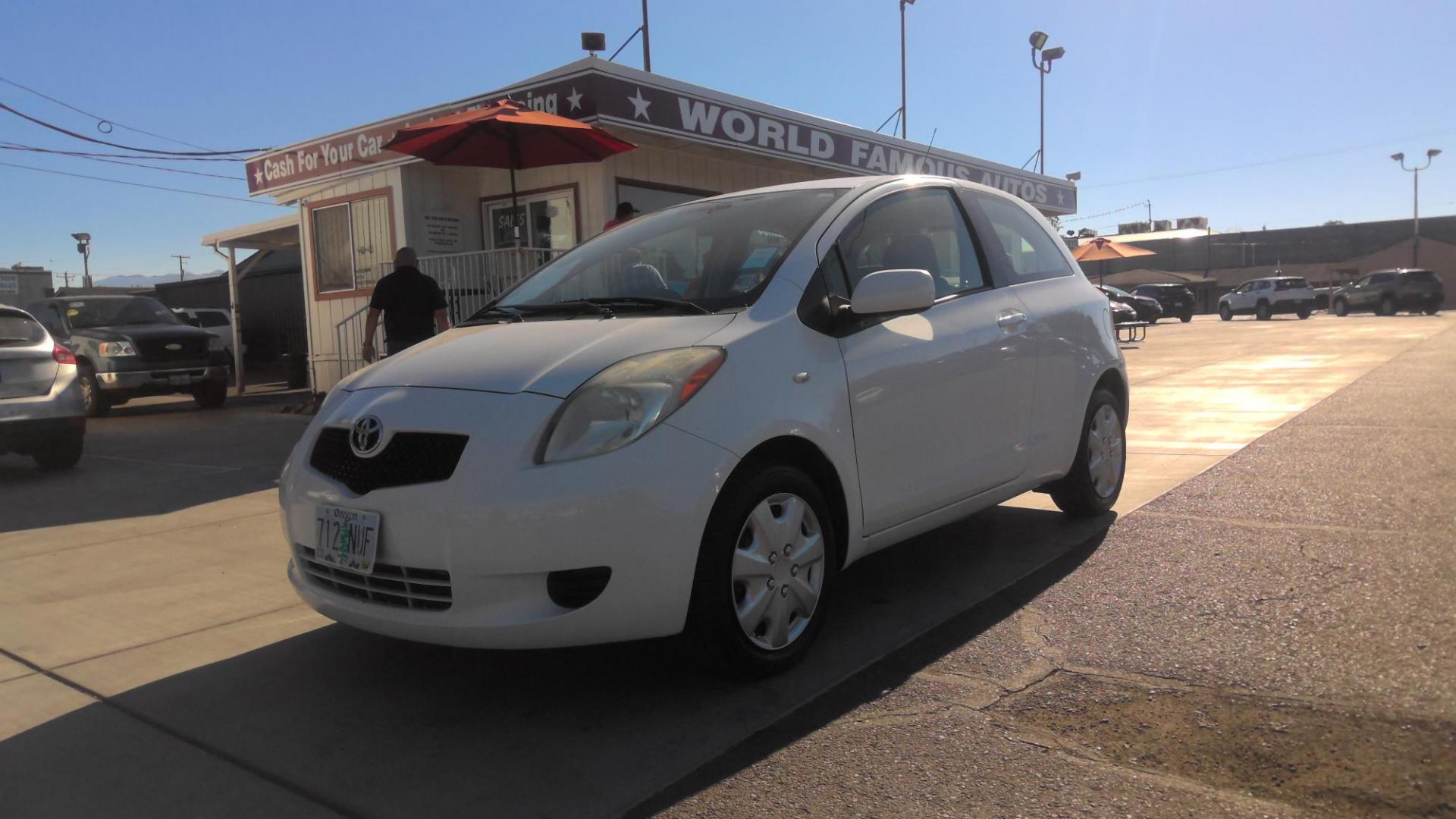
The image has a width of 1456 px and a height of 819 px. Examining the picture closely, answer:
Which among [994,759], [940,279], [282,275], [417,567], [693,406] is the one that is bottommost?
[994,759]

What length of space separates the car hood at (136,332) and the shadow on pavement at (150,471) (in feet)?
3.69

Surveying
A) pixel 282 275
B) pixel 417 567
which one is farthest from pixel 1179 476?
pixel 282 275

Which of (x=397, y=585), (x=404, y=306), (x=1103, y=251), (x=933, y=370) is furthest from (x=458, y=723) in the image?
(x=1103, y=251)

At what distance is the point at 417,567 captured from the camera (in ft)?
9.35

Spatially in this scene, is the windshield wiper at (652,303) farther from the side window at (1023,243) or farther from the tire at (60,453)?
the tire at (60,453)

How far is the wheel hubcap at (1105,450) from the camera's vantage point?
497 centimetres

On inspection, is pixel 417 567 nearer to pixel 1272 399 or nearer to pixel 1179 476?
pixel 1179 476

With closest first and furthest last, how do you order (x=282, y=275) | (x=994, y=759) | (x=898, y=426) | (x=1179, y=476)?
(x=994, y=759) < (x=898, y=426) < (x=1179, y=476) < (x=282, y=275)

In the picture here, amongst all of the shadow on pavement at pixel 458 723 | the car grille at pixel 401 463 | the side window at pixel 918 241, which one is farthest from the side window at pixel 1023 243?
the car grille at pixel 401 463

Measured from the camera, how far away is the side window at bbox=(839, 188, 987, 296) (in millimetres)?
3820

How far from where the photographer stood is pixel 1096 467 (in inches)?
197

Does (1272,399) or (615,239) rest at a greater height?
(615,239)

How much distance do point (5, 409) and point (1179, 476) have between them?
7.96m

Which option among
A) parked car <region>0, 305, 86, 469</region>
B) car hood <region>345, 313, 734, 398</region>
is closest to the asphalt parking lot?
car hood <region>345, 313, 734, 398</region>
